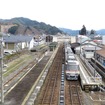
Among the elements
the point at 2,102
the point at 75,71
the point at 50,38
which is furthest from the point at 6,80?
the point at 50,38

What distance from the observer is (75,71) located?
2898cm

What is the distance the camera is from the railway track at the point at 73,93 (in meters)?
20.2

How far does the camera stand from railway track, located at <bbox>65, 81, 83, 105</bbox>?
20.2 meters

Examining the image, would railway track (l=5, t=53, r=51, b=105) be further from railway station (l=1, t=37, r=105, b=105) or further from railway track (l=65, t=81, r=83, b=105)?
railway track (l=65, t=81, r=83, b=105)

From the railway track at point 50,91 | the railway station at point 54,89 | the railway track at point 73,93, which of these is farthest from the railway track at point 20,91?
the railway track at point 73,93

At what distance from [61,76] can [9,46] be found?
35.3 m

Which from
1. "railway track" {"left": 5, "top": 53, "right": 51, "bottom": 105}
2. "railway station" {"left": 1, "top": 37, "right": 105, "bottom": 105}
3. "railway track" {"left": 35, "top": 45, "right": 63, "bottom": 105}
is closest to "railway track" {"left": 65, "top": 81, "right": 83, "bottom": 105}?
"railway station" {"left": 1, "top": 37, "right": 105, "bottom": 105}

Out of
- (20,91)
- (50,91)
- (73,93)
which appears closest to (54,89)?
(50,91)

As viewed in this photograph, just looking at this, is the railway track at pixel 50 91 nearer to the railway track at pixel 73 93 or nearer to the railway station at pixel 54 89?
the railway station at pixel 54 89

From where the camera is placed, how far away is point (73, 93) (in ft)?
76.6

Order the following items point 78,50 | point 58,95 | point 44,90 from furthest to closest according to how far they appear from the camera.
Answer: point 78,50 < point 44,90 < point 58,95

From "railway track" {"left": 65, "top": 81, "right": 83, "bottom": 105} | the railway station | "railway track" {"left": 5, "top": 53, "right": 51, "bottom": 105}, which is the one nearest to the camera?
"railway track" {"left": 5, "top": 53, "right": 51, "bottom": 105}

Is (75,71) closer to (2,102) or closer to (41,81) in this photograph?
(41,81)

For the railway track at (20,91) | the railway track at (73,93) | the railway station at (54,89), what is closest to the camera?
the railway track at (20,91)
